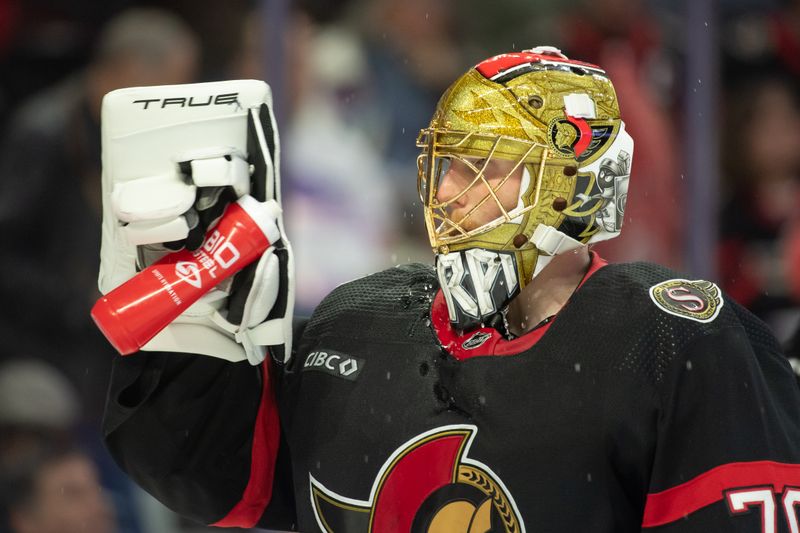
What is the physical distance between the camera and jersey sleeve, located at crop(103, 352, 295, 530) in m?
2.08

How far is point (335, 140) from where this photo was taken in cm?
377

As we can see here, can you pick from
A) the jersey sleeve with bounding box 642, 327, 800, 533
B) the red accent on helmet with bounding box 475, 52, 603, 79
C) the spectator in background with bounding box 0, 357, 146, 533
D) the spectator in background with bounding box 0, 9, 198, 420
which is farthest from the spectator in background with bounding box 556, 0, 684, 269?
the jersey sleeve with bounding box 642, 327, 800, 533

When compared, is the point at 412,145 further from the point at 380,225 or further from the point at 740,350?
the point at 740,350

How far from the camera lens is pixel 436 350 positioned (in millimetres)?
2045

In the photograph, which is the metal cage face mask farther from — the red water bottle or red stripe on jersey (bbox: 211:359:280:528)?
red stripe on jersey (bbox: 211:359:280:528)

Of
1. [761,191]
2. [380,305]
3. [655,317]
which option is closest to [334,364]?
[380,305]

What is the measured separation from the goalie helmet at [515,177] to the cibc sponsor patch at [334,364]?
0.70ft

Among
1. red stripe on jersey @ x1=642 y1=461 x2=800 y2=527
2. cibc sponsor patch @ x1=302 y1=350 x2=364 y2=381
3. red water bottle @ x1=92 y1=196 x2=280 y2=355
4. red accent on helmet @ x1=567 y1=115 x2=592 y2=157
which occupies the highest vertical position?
red accent on helmet @ x1=567 y1=115 x2=592 y2=157

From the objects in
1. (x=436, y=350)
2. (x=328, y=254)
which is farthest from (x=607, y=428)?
(x=328, y=254)

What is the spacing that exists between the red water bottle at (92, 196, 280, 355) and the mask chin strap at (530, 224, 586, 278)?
17.5 inches

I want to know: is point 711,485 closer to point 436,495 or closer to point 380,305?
point 436,495

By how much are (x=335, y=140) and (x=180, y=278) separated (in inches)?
75.3

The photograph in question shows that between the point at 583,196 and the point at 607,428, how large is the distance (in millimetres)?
420

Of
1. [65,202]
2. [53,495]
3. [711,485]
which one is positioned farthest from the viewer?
[65,202]
